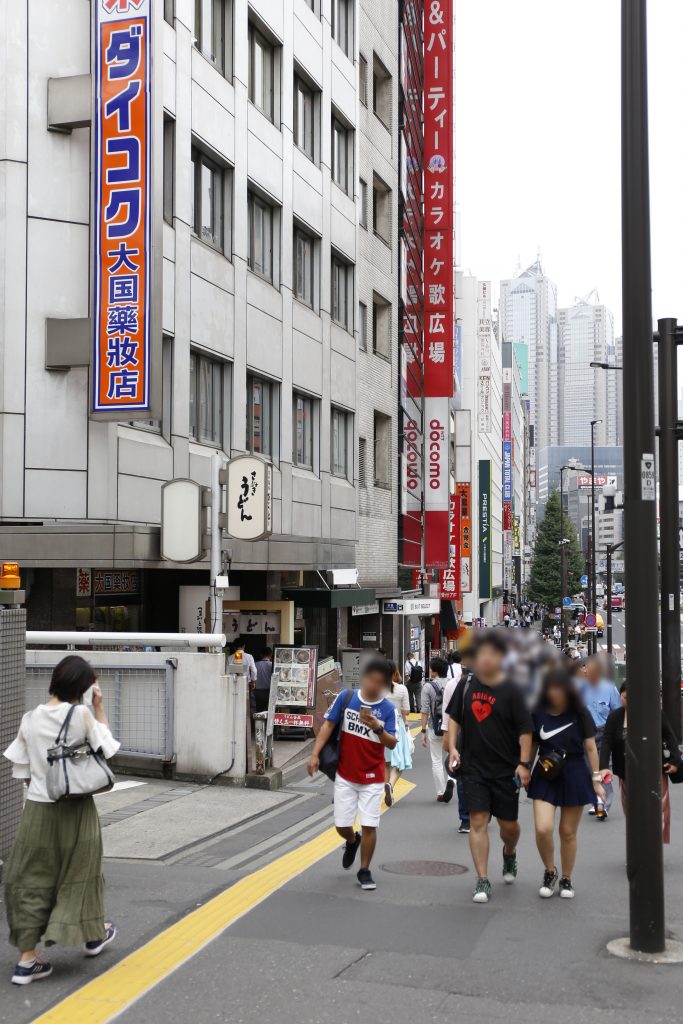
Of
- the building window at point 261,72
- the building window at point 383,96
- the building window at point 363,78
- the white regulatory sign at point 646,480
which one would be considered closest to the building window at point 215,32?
the building window at point 261,72

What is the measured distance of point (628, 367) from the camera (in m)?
6.53

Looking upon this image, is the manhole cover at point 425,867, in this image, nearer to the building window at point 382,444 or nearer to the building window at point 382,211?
the building window at point 382,444

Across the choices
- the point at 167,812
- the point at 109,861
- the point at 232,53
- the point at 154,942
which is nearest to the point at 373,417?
the point at 232,53

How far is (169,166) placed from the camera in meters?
19.1

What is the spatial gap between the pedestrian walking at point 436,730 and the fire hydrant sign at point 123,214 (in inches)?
213

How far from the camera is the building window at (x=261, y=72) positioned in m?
23.5

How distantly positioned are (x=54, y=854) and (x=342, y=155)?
2652 cm

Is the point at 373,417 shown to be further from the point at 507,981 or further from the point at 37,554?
the point at 507,981

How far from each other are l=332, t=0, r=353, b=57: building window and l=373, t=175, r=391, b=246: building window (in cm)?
423

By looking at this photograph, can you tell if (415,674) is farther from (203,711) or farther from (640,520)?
(640,520)

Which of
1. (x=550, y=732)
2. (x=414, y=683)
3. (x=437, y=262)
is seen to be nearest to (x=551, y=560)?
(x=437, y=262)

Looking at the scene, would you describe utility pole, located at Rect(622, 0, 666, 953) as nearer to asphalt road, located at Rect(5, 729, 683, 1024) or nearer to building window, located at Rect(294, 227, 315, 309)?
asphalt road, located at Rect(5, 729, 683, 1024)

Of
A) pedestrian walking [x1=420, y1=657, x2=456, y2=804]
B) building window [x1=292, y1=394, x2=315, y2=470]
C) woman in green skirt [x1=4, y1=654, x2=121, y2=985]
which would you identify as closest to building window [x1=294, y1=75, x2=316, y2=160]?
building window [x1=292, y1=394, x2=315, y2=470]

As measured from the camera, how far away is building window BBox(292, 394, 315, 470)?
999 inches
